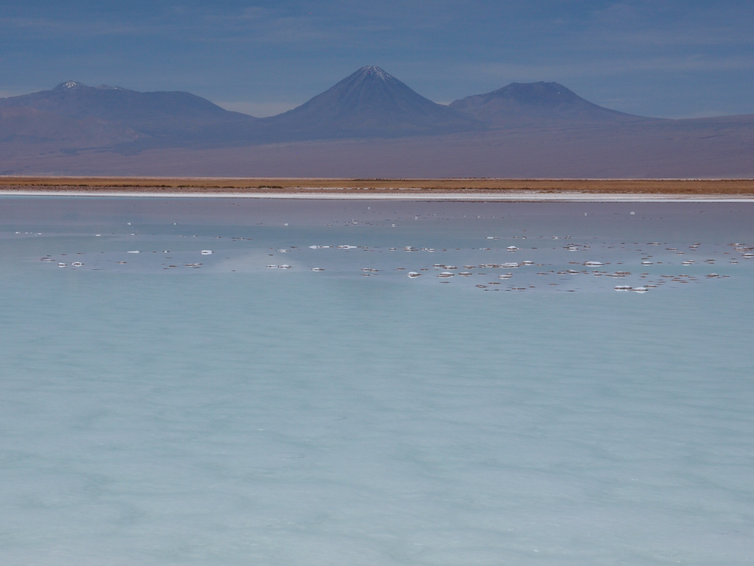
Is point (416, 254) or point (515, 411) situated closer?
point (515, 411)

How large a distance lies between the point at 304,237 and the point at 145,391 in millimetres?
20146

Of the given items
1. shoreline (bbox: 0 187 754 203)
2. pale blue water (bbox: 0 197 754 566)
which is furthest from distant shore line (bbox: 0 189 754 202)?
pale blue water (bbox: 0 197 754 566)

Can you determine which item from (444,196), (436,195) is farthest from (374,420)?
(436,195)

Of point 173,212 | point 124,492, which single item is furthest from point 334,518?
point 173,212

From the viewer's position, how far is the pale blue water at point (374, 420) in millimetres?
5754

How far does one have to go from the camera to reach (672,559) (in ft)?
17.8

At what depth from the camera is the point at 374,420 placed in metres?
8.25

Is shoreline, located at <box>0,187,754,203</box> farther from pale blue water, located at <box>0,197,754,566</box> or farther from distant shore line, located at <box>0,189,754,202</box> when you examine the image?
pale blue water, located at <box>0,197,754,566</box>

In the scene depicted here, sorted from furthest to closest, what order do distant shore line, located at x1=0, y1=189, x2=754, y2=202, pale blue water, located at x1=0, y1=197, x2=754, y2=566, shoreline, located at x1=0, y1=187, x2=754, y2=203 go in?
shoreline, located at x1=0, y1=187, x2=754, y2=203
distant shore line, located at x1=0, y1=189, x2=754, y2=202
pale blue water, located at x1=0, y1=197, x2=754, y2=566

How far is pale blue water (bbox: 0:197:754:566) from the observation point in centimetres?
575

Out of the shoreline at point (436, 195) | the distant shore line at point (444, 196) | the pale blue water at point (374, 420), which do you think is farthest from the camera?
the shoreline at point (436, 195)

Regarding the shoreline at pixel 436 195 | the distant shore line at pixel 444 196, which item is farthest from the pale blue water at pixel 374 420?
the shoreline at pixel 436 195

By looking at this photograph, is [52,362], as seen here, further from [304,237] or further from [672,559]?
[304,237]

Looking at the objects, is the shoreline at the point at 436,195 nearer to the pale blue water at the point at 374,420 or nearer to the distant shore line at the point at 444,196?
the distant shore line at the point at 444,196
